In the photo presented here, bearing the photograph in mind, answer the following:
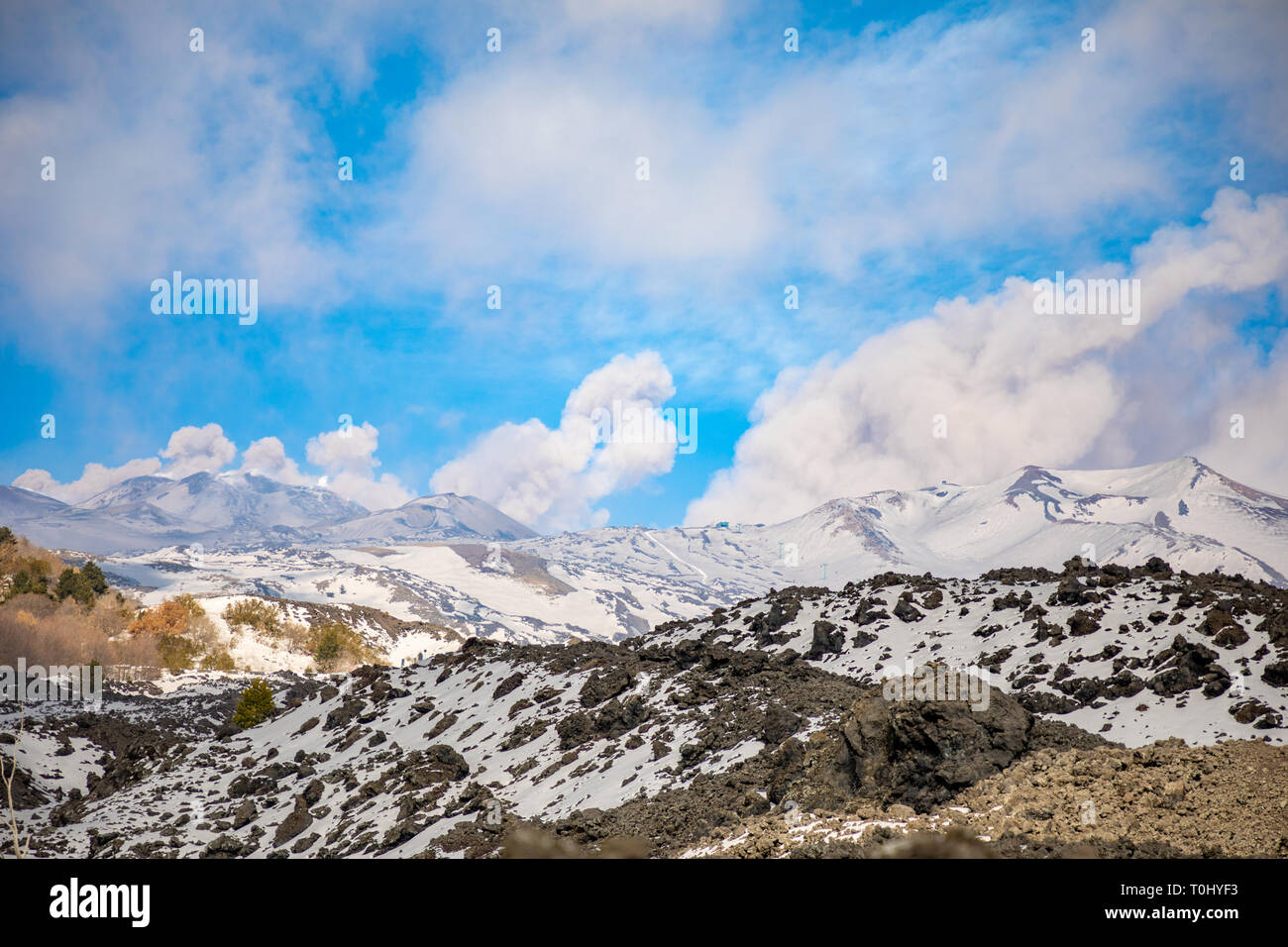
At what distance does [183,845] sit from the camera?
1237 inches

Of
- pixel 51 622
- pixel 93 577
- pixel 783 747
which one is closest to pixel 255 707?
pixel 783 747

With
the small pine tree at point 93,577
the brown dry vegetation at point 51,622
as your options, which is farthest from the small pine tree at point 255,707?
the small pine tree at point 93,577

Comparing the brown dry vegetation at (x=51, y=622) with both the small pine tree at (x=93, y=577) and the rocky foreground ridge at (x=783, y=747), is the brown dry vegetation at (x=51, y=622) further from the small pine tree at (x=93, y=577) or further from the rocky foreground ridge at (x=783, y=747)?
the rocky foreground ridge at (x=783, y=747)

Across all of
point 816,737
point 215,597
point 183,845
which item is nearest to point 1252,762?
point 816,737

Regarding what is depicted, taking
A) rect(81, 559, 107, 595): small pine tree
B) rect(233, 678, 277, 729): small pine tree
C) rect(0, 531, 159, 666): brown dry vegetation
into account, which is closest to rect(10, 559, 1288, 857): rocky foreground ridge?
rect(233, 678, 277, 729): small pine tree

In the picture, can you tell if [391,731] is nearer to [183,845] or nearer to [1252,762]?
[183,845]

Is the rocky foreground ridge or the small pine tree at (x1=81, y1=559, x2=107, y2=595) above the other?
the small pine tree at (x1=81, y1=559, x2=107, y2=595)

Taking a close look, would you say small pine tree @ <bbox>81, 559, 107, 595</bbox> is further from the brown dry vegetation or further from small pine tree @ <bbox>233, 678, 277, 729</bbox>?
small pine tree @ <bbox>233, 678, 277, 729</bbox>

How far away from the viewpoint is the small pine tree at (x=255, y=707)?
5362 centimetres

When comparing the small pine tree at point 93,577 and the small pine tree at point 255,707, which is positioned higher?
the small pine tree at point 93,577

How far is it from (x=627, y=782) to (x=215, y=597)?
6353 inches

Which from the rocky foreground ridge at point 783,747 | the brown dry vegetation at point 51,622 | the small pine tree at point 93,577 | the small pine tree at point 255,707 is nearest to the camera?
the rocky foreground ridge at point 783,747

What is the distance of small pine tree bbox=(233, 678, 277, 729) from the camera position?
176 feet
